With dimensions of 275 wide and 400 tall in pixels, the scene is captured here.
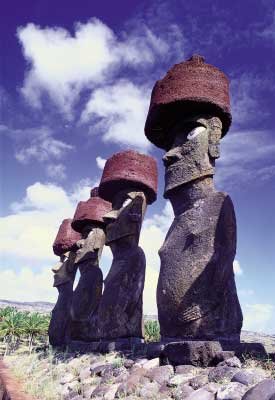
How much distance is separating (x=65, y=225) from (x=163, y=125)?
5.94 m

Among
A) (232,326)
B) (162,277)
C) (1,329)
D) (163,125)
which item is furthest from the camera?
(1,329)

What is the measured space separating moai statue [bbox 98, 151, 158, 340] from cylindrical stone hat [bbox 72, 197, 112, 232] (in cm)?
108

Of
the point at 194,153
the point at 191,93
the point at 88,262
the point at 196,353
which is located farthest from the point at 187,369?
the point at 88,262

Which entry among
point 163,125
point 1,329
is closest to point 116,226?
point 163,125

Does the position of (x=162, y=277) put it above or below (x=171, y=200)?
below

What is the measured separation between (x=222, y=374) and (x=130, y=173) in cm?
445

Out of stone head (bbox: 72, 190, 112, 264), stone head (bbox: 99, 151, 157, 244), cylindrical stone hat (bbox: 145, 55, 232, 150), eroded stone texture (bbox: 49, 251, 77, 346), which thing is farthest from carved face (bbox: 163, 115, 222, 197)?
eroded stone texture (bbox: 49, 251, 77, 346)

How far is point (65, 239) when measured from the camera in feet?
35.6

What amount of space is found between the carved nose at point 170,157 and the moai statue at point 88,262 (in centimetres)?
340

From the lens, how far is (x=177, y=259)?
15.5 ft

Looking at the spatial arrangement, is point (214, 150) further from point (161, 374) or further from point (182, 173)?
point (161, 374)

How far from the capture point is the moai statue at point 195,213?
4453 mm

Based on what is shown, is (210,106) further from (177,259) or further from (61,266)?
(61,266)

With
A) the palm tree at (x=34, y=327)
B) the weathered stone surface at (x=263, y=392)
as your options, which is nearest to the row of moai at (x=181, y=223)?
the weathered stone surface at (x=263, y=392)
